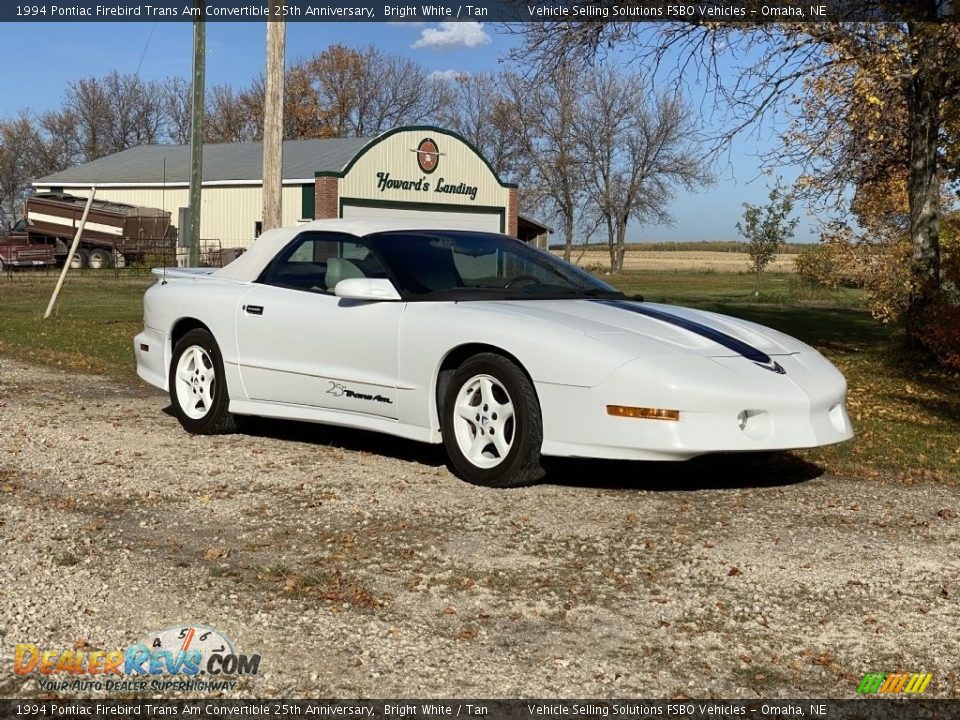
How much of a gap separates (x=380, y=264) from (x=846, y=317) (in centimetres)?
2076

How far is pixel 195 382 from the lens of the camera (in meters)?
8.29

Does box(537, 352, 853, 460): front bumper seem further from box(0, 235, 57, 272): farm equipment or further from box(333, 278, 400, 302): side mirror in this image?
box(0, 235, 57, 272): farm equipment

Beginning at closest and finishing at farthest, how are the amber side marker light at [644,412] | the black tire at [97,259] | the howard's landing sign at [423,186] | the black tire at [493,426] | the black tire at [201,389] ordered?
the amber side marker light at [644,412] → the black tire at [493,426] → the black tire at [201,389] → the howard's landing sign at [423,186] → the black tire at [97,259]

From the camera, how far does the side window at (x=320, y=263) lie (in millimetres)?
7488

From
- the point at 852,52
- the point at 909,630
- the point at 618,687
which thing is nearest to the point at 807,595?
the point at 909,630

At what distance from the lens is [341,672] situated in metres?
→ 3.74

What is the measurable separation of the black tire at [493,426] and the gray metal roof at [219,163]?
35.8 m

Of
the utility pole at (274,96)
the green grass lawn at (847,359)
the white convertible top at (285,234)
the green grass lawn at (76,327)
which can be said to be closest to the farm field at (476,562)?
the green grass lawn at (847,359)

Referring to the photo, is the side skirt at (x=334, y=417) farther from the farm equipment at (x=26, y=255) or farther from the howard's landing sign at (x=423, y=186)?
the howard's landing sign at (x=423, y=186)

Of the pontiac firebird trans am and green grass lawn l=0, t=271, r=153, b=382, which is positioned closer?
the pontiac firebird trans am

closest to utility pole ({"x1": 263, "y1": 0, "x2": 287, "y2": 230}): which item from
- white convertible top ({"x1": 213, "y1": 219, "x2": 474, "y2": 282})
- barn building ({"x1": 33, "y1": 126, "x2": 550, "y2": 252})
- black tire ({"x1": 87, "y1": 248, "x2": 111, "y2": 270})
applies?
white convertible top ({"x1": 213, "y1": 219, "x2": 474, "y2": 282})

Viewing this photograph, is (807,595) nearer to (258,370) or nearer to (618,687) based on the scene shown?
(618,687)

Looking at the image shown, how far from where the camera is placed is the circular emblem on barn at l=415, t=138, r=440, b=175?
143ft

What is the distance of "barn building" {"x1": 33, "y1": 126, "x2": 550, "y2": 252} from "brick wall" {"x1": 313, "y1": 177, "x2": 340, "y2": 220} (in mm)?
34
